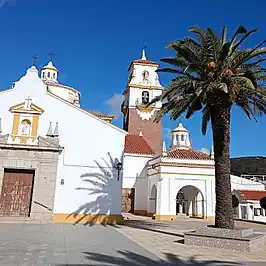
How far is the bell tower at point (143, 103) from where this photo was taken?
123 feet

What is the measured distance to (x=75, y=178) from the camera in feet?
58.9

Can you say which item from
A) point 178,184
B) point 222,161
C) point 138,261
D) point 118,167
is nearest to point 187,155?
point 178,184

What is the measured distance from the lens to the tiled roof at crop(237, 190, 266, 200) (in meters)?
29.7

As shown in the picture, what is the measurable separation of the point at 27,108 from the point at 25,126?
1067mm

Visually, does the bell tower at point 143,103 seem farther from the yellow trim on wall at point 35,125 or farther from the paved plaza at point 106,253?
the paved plaza at point 106,253

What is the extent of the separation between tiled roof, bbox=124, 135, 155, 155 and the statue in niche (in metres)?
14.7

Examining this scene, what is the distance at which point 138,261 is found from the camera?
26.2 ft

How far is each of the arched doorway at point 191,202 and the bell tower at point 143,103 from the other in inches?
293

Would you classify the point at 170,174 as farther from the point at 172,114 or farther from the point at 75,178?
the point at 172,114

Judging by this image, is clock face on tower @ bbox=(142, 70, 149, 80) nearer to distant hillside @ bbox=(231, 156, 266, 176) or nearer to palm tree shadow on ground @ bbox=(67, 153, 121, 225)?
palm tree shadow on ground @ bbox=(67, 153, 121, 225)

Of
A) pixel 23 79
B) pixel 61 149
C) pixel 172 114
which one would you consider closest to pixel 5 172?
pixel 61 149

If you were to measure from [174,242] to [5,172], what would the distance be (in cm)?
1079

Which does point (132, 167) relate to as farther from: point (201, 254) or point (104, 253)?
point (104, 253)

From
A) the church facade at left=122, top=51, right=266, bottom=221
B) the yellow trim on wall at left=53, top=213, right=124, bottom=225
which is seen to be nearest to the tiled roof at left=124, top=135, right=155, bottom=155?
the church facade at left=122, top=51, right=266, bottom=221
